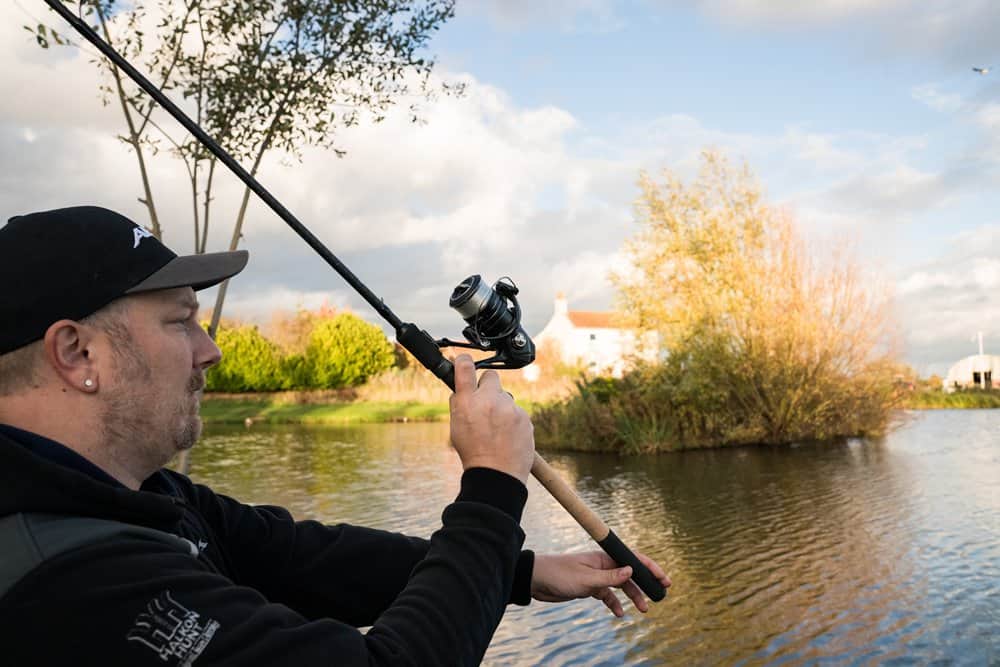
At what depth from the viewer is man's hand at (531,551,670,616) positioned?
87.7 inches

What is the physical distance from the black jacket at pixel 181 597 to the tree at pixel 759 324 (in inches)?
676

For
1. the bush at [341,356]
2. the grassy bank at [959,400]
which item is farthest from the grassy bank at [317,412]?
the grassy bank at [959,400]

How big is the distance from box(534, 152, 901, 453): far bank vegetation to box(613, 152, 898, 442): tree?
0.02 m

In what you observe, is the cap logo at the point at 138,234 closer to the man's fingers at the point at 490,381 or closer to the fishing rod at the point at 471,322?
the fishing rod at the point at 471,322

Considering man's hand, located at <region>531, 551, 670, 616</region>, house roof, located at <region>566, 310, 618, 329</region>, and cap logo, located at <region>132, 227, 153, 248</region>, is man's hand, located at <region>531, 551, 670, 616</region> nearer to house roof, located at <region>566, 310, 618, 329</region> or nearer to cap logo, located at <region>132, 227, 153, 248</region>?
cap logo, located at <region>132, 227, 153, 248</region>

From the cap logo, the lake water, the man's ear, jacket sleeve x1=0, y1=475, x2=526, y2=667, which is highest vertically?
the cap logo

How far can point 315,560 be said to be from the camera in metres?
2.26

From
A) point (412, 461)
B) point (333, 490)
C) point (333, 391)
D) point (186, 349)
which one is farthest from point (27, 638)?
point (333, 391)

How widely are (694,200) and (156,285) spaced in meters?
18.4

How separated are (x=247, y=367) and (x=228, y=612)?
39.7 meters

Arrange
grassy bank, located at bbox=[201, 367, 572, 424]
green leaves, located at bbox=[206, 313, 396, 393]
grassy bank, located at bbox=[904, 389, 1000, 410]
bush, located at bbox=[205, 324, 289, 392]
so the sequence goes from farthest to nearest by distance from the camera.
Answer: green leaves, located at bbox=[206, 313, 396, 393]
bush, located at bbox=[205, 324, 289, 392]
grassy bank, located at bbox=[904, 389, 1000, 410]
grassy bank, located at bbox=[201, 367, 572, 424]

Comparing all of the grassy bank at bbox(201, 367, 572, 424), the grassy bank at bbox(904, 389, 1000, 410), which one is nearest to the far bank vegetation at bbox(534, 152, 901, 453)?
the grassy bank at bbox(201, 367, 572, 424)

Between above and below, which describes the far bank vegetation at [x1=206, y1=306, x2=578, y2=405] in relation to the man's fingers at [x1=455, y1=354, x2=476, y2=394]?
above

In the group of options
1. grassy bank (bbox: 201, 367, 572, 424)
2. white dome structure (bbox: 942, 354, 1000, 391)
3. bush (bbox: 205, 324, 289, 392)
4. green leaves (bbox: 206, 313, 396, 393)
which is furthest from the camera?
white dome structure (bbox: 942, 354, 1000, 391)
